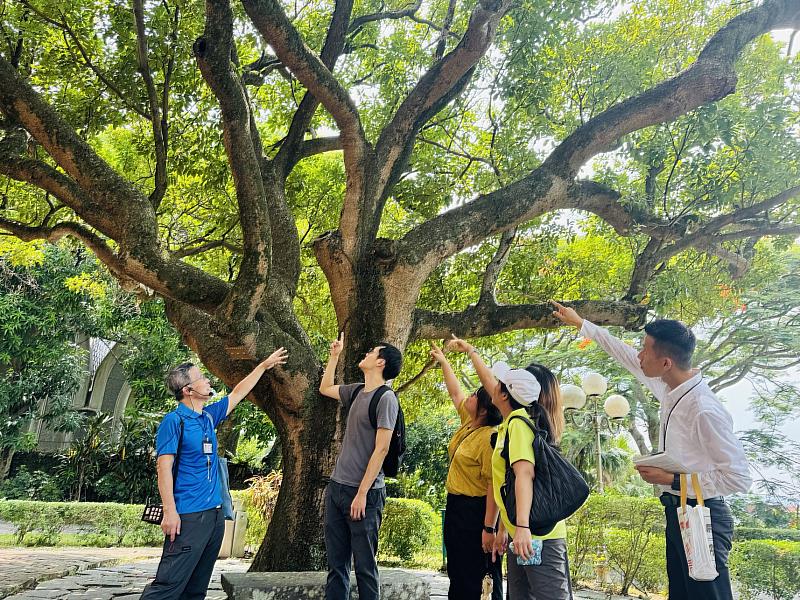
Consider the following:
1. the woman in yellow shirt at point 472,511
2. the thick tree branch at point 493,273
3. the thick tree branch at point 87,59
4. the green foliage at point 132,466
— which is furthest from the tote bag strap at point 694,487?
the green foliage at point 132,466

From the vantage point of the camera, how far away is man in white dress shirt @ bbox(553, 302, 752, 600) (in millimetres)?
2551

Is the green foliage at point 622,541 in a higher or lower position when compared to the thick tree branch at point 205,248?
lower

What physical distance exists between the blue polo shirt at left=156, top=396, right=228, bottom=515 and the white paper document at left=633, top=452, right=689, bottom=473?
249 centimetres

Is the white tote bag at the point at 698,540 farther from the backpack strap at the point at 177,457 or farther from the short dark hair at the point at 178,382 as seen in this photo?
the short dark hair at the point at 178,382

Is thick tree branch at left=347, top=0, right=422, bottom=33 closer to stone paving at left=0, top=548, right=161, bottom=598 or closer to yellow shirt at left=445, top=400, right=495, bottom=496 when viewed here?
yellow shirt at left=445, top=400, right=495, bottom=496

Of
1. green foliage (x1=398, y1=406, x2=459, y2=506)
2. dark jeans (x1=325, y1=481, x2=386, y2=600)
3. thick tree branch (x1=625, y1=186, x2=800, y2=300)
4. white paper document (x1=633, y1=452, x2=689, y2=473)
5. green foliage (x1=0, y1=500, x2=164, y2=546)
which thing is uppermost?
thick tree branch (x1=625, y1=186, x2=800, y2=300)

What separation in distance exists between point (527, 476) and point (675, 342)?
100 centimetres

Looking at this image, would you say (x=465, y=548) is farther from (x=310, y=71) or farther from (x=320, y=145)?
(x=320, y=145)

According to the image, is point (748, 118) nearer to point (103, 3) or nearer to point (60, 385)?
point (103, 3)

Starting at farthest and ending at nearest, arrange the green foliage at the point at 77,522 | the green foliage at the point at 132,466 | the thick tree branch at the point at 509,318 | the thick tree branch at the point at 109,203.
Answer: the green foliage at the point at 132,466, the green foliage at the point at 77,522, the thick tree branch at the point at 509,318, the thick tree branch at the point at 109,203

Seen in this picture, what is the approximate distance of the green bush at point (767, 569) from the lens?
7.37 meters

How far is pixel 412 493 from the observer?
53.0ft

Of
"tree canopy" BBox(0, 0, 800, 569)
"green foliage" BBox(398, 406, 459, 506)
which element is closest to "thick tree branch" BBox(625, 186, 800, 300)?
"tree canopy" BBox(0, 0, 800, 569)

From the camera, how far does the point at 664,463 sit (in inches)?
105
